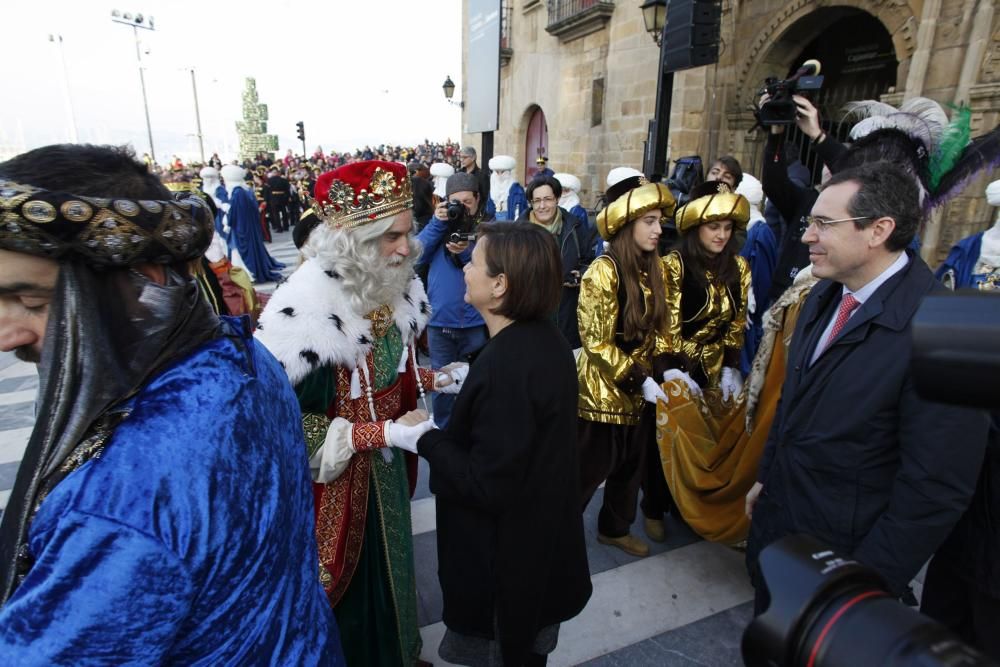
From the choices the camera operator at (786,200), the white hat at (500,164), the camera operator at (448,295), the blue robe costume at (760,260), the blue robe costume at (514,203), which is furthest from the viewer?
the white hat at (500,164)

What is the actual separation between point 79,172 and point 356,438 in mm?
1090

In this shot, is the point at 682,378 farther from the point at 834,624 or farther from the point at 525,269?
the point at 834,624

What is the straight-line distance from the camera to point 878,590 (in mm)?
614

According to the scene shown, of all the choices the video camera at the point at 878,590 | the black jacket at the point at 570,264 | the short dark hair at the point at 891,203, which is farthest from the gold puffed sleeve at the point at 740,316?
the video camera at the point at 878,590

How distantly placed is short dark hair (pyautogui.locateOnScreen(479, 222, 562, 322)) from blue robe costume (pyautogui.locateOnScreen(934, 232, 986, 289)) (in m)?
3.75

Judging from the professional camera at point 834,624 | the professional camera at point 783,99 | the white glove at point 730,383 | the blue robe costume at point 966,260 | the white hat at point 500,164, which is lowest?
the white glove at point 730,383

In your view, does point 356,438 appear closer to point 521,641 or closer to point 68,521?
point 521,641

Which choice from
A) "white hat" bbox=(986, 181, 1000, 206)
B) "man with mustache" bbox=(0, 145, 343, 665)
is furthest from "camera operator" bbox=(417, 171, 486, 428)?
"white hat" bbox=(986, 181, 1000, 206)

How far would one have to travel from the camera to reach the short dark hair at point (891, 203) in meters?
1.65

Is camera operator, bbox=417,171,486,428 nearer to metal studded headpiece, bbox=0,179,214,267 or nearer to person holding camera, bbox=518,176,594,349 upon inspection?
person holding camera, bbox=518,176,594,349

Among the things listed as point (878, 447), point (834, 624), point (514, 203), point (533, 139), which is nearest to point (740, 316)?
point (878, 447)

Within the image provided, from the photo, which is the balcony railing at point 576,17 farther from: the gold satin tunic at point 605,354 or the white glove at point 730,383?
the gold satin tunic at point 605,354

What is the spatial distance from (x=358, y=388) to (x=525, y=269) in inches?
28.8

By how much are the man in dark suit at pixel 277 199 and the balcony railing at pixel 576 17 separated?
8.94 m
